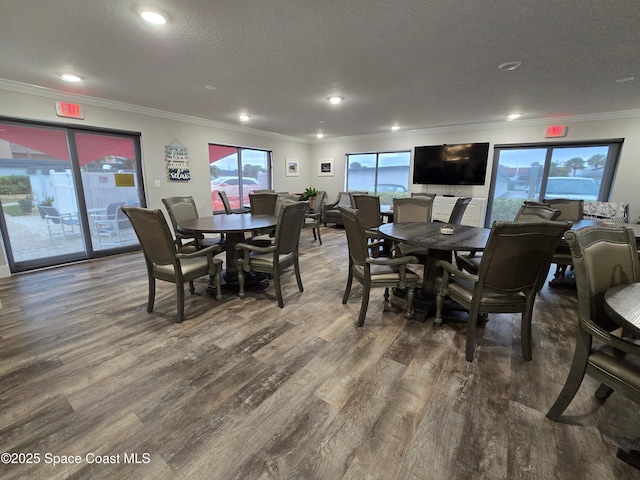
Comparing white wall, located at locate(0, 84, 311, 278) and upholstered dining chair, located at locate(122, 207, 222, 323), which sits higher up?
white wall, located at locate(0, 84, 311, 278)

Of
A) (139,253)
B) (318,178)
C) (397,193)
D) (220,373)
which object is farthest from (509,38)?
(318,178)

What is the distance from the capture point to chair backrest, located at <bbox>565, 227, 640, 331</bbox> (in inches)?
54.2

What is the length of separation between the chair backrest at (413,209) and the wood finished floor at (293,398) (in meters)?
Result: 1.57

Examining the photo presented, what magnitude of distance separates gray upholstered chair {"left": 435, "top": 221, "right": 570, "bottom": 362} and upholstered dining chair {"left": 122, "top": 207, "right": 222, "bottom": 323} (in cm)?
224

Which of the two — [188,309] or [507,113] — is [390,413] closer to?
[188,309]

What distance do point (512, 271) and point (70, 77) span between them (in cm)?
497

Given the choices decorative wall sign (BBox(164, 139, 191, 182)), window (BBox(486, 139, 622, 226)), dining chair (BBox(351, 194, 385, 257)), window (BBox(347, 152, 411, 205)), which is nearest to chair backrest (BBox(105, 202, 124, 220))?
decorative wall sign (BBox(164, 139, 191, 182))

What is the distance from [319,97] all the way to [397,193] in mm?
4116

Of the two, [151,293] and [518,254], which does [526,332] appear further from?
[151,293]

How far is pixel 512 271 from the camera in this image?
1852 mm

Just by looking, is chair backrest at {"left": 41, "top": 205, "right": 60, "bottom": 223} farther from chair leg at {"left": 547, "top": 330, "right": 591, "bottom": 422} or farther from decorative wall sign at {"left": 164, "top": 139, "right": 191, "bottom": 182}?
chair leg at {"left": 547, "top": 330, "right": 591, "bottom": 422}

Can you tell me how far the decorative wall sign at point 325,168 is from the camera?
8.34m

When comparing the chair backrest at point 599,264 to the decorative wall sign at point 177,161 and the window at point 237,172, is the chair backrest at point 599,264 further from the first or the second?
the window at point 237,172

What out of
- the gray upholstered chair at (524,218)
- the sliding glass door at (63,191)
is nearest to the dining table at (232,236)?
the gray upholstered chair at (524,218)
